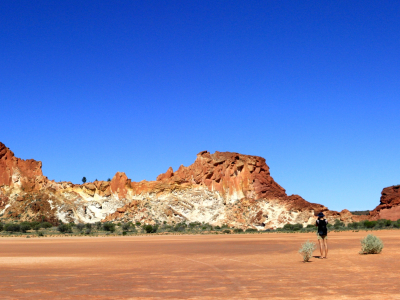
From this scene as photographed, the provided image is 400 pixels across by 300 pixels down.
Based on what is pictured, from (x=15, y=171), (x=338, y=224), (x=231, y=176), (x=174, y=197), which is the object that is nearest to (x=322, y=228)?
(x=338, y=224)

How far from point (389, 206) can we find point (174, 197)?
1545 inches

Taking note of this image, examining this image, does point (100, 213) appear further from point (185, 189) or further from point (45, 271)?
point (45, 271)

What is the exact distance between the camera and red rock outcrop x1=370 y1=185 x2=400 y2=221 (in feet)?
252

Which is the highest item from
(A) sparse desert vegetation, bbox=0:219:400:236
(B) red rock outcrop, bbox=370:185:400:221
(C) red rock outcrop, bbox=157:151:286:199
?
(C) red rock outcrop, bbox=157:151:286:199

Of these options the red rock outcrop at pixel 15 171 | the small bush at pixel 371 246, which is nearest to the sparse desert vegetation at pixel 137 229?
the red rock outcrop at pixel 15 171

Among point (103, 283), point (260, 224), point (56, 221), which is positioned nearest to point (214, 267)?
point (103, 283)

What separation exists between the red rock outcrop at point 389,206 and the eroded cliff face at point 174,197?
16.8ft

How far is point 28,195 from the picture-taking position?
84.9 meters

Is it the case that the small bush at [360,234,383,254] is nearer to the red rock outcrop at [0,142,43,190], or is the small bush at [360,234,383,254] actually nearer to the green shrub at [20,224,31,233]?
the green shrub at [20,224,31,233]

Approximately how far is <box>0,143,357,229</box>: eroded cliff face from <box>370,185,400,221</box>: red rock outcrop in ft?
16.8

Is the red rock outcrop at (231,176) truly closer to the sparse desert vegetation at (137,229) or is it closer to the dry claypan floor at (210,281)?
the sparse desert vegetation at (137,229)

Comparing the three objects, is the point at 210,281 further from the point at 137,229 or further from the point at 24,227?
the point at 137,229

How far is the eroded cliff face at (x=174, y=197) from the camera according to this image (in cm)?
8156

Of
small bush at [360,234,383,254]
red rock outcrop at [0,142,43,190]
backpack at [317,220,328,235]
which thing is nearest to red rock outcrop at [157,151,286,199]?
red rock outcrop at [0,142,43,190]
